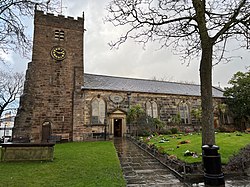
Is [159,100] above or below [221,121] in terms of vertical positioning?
above

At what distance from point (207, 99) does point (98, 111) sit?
14.4 meters

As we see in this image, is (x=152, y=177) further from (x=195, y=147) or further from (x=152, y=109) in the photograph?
(x=152, y=109)

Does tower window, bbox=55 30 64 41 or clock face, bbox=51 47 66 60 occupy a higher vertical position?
tower window, bbox=55 30 64 41

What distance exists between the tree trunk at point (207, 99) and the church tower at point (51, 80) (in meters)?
14.7

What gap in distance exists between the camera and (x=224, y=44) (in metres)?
7.05

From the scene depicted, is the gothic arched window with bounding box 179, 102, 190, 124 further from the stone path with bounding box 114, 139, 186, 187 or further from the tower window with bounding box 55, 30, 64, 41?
the tower window with bounding box 55, 30, 64, 41

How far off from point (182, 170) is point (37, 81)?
16.9 metres

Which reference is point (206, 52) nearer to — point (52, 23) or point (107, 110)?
point (107, 110)

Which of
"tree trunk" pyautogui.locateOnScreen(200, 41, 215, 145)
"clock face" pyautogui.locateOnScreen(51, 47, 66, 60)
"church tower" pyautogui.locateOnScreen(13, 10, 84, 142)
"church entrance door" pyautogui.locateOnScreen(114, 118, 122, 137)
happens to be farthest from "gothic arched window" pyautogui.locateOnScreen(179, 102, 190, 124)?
"tree trunk" pyautogui.locateOnScreen(200, 41, 215, 145)

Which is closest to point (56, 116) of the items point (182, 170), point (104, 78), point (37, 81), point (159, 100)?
point (37, 81)

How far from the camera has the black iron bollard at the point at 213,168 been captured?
384 cm

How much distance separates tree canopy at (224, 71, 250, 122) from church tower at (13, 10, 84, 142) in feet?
67.9

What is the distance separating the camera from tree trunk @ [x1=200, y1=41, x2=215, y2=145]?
236 inches

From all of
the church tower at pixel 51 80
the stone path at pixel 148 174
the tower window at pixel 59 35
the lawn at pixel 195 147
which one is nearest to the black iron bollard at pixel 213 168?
the stone path at pixel 148 174
